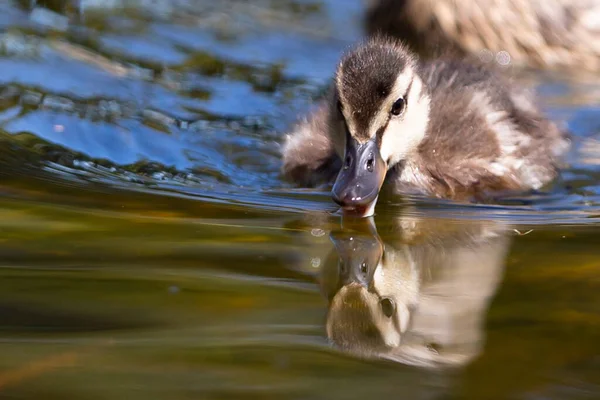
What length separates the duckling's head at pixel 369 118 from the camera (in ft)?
10.0

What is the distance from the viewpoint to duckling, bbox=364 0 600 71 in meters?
5.62

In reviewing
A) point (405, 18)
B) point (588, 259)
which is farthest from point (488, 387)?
point (405, 18)

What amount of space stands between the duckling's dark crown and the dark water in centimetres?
29

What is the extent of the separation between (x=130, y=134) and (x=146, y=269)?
183 centimetres

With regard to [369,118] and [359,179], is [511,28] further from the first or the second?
[359,179]

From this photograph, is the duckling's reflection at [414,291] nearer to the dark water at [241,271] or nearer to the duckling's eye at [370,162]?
the dark water at [241,271]

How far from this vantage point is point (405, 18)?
569cm

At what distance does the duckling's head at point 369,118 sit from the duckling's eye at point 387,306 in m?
0.75

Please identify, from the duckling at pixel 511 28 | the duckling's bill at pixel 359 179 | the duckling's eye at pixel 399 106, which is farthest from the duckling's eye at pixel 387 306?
the duckling at pixel 511 28

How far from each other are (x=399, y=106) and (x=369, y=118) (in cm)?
22

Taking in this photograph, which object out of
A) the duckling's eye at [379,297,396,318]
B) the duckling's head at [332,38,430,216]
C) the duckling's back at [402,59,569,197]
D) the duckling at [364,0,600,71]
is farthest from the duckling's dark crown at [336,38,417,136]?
the duckling at [364,0,600,71]

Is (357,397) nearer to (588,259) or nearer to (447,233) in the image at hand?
(588,259)

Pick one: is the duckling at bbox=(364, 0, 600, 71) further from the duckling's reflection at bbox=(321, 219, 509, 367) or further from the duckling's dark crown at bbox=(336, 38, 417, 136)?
the duckling's reflection at bbox=(321, 219, 509, 367)

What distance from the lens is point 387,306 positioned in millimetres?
2203
